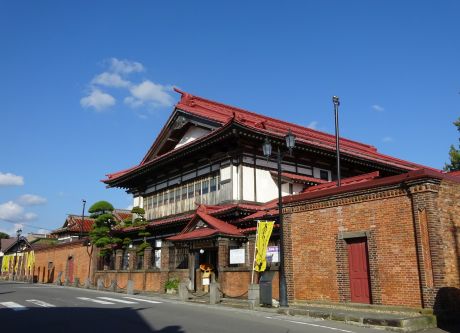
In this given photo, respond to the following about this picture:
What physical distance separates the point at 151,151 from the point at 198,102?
5.57m

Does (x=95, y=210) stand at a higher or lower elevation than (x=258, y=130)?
lower

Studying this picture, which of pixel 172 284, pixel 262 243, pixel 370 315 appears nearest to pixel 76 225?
pixel 172 284

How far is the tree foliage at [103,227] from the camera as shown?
103 feet

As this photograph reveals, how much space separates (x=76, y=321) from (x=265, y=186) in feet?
48.7

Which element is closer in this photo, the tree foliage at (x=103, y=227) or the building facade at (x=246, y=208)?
the building facade at (x=246, y=208)

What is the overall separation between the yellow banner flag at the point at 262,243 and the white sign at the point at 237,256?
161 centimetres

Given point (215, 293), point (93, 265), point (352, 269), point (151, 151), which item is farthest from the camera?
point (93, 265)

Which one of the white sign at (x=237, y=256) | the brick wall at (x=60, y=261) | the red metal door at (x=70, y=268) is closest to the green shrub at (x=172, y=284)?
the white sign at (x=237, y=256)

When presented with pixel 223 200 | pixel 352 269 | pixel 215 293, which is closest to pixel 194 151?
pixel 223 200

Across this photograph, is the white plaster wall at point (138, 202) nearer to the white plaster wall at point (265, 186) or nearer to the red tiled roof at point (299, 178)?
the white plaster wall at point (265, 186)

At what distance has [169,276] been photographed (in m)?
24.7

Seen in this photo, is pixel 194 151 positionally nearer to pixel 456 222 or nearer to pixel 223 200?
pixel 223 200

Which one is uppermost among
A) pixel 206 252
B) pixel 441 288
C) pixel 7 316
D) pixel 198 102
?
pixel 198 102

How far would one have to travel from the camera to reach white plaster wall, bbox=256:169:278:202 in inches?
965
